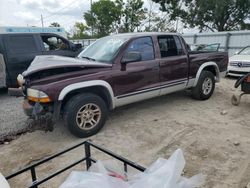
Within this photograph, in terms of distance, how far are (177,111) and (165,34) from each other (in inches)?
68.7

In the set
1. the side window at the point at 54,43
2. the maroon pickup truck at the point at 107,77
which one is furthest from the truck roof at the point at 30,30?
the maroon pickup truck at the point at 107,77

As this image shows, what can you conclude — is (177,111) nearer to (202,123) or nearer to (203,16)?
(202,123)

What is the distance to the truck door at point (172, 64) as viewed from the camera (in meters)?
5.12

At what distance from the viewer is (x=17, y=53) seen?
712 cm

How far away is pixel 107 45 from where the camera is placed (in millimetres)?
4953

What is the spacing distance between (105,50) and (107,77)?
82cm

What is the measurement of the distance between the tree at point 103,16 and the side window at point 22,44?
24.0 meters

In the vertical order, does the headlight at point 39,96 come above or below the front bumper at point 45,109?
above

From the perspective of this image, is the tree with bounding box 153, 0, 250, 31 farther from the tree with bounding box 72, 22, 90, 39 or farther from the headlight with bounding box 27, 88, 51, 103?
the headlight with bounding box 27, 88, 51, 103

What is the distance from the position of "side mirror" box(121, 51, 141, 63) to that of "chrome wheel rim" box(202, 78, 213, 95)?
2.30 m

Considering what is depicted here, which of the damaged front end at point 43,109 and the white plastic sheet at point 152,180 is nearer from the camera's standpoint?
the white plastic sheet at point 152,180

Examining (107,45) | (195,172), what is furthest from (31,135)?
(195,172)

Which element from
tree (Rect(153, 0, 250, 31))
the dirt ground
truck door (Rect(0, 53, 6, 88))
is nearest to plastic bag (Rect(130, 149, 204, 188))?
the dirt ground

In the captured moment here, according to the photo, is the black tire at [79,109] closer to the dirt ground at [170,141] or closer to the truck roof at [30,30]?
the dirt ground at [170,141]
